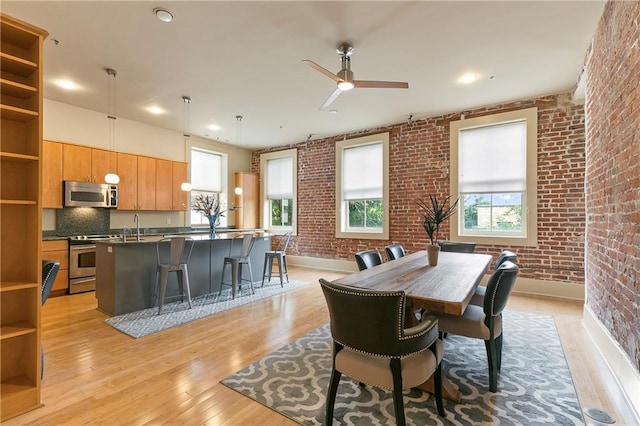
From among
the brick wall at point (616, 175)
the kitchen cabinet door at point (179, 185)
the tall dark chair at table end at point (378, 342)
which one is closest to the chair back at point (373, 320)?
the tall dark chair at table end at point (378, 342)

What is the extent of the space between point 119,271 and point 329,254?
4260 mm

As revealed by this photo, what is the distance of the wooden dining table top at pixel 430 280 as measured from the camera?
1748 millimetres

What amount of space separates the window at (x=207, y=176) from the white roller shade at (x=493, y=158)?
18.3 ft

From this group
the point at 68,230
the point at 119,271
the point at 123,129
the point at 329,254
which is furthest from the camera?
the point at 329,254

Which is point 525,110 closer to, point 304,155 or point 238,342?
point 304,155

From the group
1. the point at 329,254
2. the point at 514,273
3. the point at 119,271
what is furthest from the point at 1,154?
the point at 329,254

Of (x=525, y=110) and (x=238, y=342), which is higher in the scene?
(x=525, y=110)

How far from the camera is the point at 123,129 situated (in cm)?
580

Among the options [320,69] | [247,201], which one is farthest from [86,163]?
[320,69]

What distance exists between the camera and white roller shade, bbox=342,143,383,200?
6344mm

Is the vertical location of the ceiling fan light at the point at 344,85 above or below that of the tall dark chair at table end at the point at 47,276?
above

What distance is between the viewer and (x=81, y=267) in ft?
16.0

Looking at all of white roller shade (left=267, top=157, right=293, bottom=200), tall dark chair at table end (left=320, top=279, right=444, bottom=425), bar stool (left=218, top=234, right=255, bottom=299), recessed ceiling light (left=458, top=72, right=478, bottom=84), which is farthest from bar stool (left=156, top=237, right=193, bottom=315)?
recessed ceiling light (left=458, top=72, right=478, bottom=84)

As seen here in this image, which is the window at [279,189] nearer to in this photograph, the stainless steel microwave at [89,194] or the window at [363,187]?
the window at [363,187]
